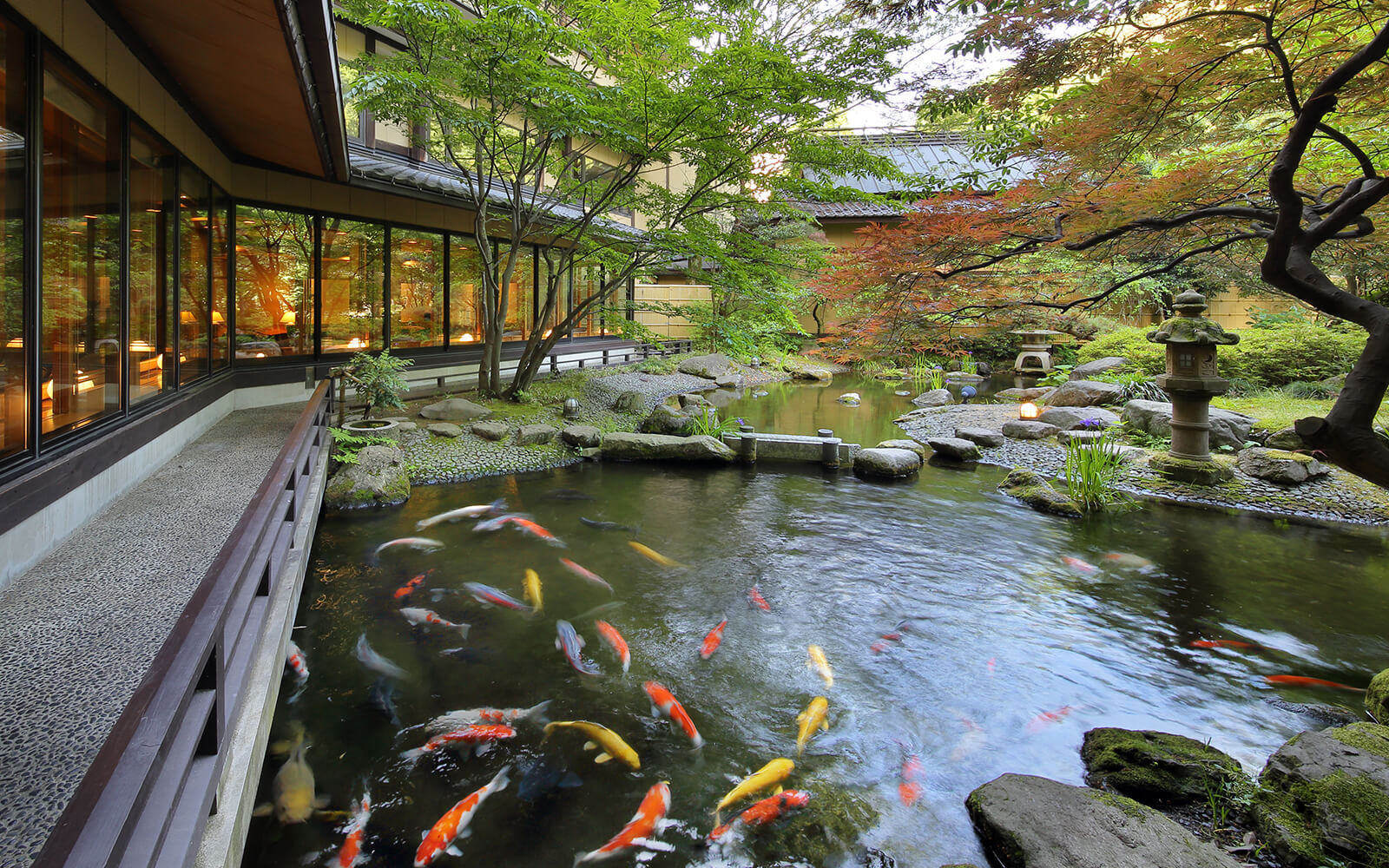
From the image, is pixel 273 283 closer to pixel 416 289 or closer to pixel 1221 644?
pixel 416 289

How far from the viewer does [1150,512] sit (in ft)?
27.2

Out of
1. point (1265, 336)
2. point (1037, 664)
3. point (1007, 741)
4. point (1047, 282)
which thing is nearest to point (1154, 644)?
point (1037, 664)

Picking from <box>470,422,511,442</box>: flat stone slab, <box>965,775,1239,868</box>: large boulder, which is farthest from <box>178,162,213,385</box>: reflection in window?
<box>965,775,1239,868</box>: large boulder

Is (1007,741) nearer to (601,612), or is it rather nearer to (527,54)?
(601,612)

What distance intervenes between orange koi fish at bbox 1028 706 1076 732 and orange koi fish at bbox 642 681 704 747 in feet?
6.68

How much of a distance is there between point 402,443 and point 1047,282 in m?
8.10

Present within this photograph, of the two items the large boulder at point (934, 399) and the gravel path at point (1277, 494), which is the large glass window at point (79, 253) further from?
the large boulder at point (934, 399)

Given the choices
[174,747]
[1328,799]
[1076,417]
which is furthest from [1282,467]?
[174,747]

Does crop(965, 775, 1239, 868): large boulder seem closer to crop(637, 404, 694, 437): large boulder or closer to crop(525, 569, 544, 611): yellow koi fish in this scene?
crop(525, 569, 544, 611): yellow koi fish

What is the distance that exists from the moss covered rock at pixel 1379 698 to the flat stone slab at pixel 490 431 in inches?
372

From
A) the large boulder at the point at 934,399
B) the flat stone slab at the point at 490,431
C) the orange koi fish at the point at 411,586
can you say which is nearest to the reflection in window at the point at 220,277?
the flat stone slab at the point at 490,431

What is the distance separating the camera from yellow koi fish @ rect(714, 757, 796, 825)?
3.38 metres

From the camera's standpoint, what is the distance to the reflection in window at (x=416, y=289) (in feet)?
40.1

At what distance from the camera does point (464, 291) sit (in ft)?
45.5
